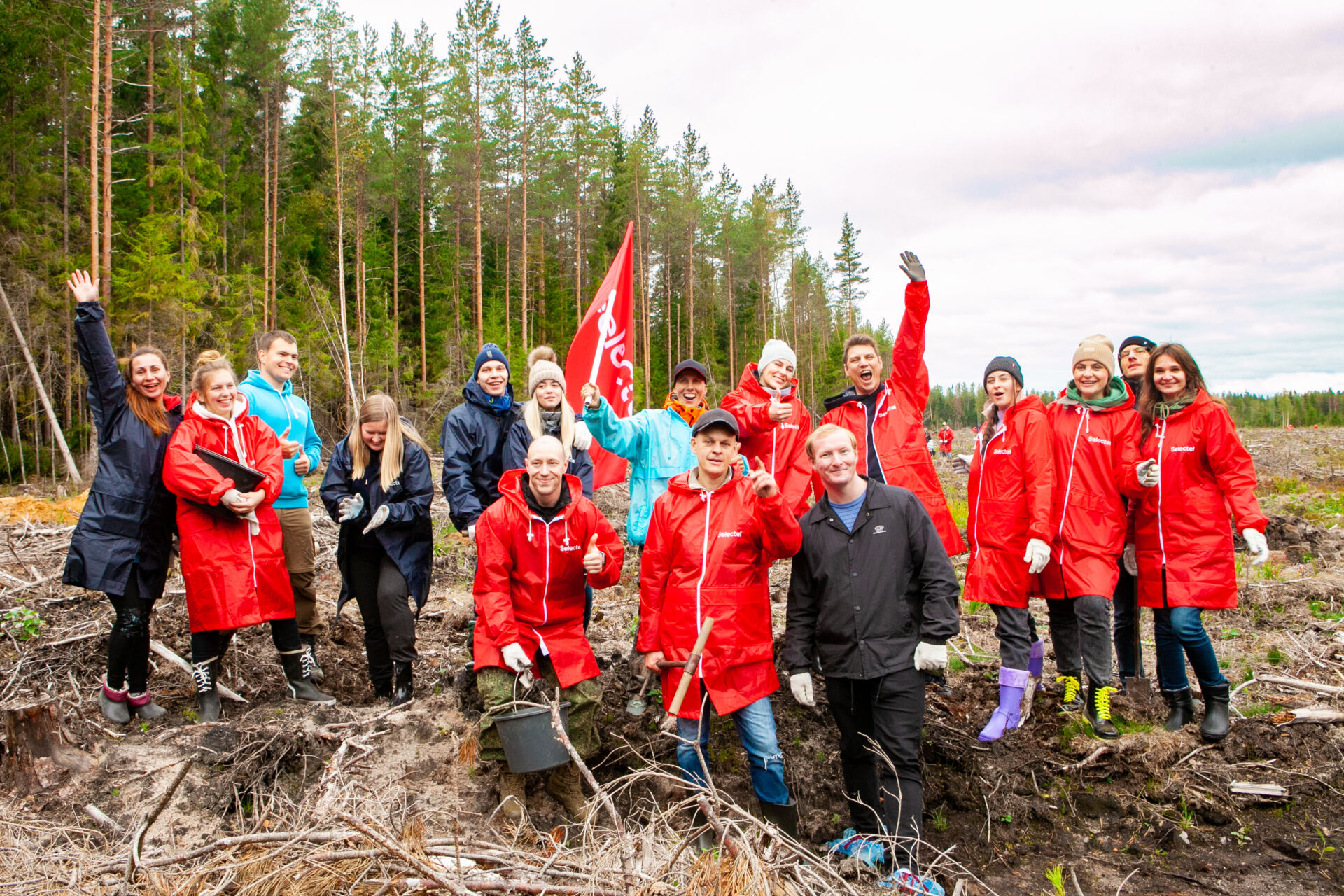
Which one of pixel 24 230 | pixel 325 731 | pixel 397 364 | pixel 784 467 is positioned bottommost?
pixel 325 731

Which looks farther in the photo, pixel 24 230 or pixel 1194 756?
pixel 24 230

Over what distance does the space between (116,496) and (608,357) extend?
15.6 feet

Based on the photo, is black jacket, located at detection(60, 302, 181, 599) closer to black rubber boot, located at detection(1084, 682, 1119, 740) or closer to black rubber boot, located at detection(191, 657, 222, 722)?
black rubber boot, located at detection(191, 657, 222, 722)

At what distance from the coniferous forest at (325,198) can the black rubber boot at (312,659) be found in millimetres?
11454

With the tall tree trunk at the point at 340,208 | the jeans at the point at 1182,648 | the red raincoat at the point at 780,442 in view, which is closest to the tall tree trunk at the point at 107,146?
the tall tree trunk at the point at 340,208

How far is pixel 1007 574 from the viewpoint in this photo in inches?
175

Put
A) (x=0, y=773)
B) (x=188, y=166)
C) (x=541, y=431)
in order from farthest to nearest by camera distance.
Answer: (x=188, y=166) < (x=541, y=431) < (x=0, y=773)

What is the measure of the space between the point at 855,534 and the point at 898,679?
0.69 m

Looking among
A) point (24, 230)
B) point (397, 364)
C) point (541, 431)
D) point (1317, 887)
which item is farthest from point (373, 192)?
point (1317, 887)

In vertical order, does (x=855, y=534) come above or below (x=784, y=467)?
below

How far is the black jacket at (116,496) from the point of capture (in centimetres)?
411

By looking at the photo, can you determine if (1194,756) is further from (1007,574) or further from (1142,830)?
(1007,574)

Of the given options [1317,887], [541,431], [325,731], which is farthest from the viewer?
[541,431]

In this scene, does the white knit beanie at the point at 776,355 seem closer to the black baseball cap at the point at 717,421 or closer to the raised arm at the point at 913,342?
the raised arm at the point at 913,342
